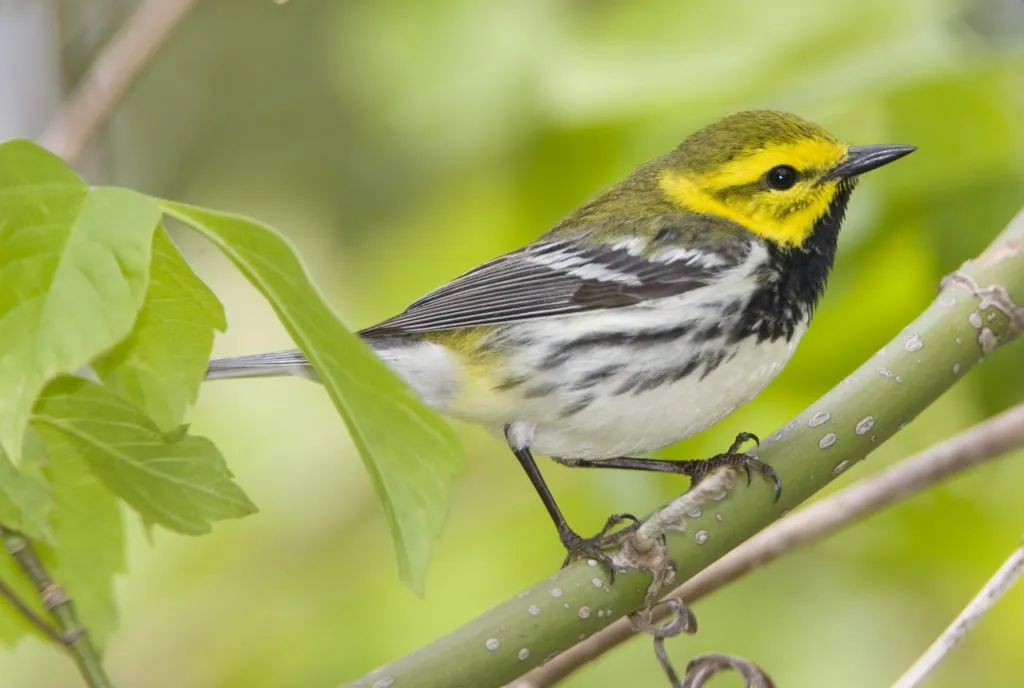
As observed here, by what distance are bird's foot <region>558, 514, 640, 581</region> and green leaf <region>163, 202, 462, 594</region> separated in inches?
18.4

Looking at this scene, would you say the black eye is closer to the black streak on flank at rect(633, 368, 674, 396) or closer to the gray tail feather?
the black streak on flank at rect(633, 368, 674, 396)

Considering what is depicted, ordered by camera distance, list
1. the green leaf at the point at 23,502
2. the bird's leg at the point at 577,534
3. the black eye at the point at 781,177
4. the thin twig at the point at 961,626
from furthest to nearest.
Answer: the black eye at the point at 781,177, the bird's leg at the point at 577,534, the thin twig at the point at 961,626, the green leaf at the point at 23,502

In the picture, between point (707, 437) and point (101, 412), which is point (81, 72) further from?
point (101, 412)

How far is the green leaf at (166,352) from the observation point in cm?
129

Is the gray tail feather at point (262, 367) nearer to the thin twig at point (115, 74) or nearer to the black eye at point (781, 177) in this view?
the thin twig at point (115, 74)

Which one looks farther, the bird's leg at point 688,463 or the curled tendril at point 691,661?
the bird's leg at point 688,463

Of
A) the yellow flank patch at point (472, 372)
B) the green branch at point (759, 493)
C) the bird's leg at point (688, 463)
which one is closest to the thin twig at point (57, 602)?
the green branch at point (759, 493)

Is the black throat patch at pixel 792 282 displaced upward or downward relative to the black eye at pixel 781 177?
downward

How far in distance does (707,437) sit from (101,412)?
1343 millimetres

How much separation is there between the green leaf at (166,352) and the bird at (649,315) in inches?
22.4

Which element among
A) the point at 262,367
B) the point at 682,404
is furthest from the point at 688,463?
the point at 262,367

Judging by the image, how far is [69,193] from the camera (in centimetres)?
107

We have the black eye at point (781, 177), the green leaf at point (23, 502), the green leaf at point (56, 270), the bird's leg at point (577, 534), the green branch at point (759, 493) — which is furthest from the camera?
the black eye at point (781, 177)

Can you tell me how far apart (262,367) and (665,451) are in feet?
2.77
